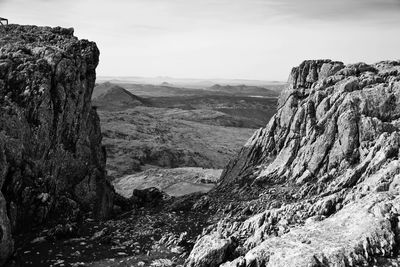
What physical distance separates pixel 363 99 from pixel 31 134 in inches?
1299

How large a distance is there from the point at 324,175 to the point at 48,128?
28.0 metres

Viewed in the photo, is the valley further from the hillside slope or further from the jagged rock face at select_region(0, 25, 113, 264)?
the jagged rock face at select_region(0, 25, 113, 264)

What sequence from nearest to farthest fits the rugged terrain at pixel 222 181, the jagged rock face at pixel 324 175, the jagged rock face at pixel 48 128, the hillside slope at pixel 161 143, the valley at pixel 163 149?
the jagged rock face at pixel 324 175, the rugged terrain at pixel 222 181, the jagged rock face at pixel 48 128, the valley at pixel 163 149, the hillside slope at pixel 161 143

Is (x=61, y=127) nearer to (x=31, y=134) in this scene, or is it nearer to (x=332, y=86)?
(x=31, y=134)

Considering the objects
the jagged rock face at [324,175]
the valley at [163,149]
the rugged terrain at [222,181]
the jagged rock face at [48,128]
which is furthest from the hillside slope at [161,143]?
the jagged rock face at [324,175]

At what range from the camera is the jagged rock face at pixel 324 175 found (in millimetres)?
25219

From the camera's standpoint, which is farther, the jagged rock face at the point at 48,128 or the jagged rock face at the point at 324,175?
the jagged rock face at the point at 48,128

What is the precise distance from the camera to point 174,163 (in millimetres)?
115812

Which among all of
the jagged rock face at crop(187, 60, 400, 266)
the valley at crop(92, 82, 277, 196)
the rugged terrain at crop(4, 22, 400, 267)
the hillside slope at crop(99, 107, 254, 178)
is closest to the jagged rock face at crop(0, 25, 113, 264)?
the rugged terrain at crop(4, 22, 400, 267)

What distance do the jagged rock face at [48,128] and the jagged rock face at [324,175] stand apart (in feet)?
51.7

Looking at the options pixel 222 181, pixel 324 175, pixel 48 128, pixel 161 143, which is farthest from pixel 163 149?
pixel 324 175

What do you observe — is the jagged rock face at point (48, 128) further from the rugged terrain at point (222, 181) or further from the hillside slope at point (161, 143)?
the hillside slope at point (161, 143)

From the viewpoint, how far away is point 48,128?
141 feet

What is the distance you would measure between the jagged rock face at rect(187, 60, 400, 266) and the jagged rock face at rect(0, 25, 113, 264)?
51.7 feet
